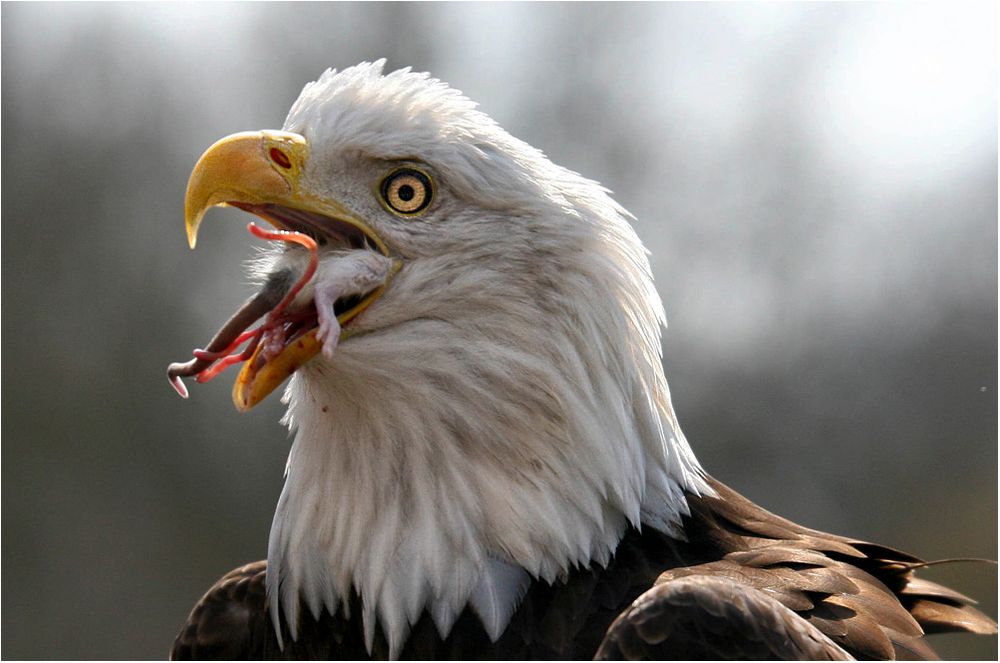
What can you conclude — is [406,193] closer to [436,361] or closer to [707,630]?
[436,361]

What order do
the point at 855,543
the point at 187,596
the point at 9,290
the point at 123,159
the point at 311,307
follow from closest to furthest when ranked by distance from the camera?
1. the point at 311,307
2. the point at 855,543
3. the point at 187,596
4. the point at 9,290
5. the point at 123,159

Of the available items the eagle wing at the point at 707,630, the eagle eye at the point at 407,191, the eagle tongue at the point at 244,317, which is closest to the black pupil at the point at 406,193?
the eagle eye at the point at 407,191

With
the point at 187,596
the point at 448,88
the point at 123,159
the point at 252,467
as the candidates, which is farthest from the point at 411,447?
the point at 123,159

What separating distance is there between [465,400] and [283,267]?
0.54m

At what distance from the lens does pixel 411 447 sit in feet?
9.50

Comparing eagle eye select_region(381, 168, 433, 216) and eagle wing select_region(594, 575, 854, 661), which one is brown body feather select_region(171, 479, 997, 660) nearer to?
eagle wing select_region(594, 575, 854, 661)

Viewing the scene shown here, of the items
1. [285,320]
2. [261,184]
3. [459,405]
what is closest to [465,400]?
[459,405]

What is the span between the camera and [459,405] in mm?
2881

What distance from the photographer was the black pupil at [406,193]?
2.97m

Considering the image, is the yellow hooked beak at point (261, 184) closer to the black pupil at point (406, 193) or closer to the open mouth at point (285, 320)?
the open mouth at point (285, 320)

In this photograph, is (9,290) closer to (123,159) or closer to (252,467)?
(123,159)

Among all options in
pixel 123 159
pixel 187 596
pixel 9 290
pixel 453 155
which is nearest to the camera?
pixel 453 155

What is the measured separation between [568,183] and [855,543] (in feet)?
4.03

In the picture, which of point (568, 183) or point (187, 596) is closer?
point (568, 183)
